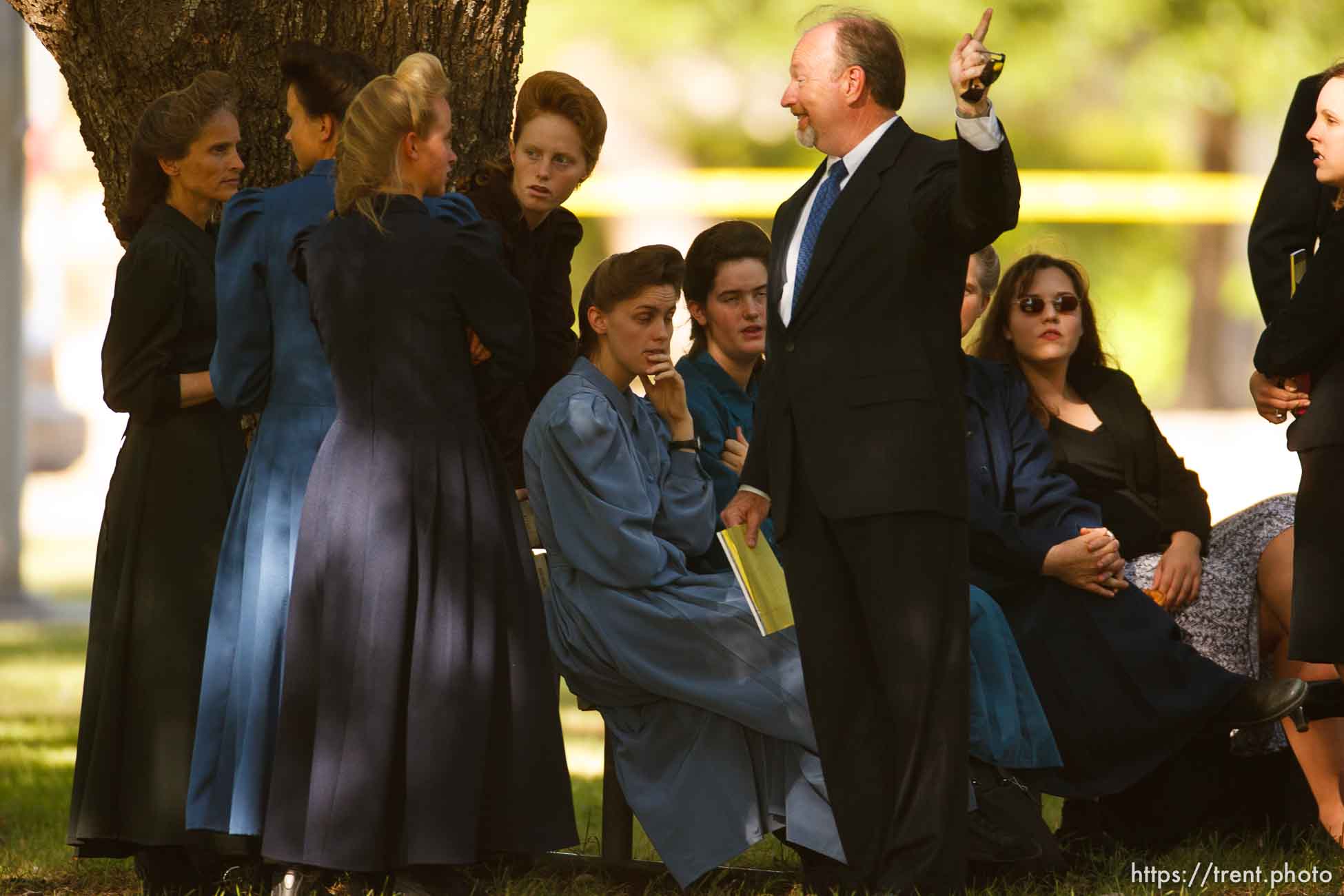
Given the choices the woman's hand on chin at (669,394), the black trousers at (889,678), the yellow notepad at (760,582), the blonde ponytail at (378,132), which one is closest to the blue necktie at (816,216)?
the black trousers at (889,678)

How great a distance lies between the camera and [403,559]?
4.30 meters

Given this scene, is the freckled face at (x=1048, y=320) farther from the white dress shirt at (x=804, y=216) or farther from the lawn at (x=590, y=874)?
the lawn at (x=590, y=874)

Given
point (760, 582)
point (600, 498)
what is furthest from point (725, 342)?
point (760, 582)

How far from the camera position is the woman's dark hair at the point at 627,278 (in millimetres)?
4836

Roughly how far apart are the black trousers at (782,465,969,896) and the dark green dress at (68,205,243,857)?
153cm

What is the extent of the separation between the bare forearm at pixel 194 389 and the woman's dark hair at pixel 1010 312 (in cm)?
229

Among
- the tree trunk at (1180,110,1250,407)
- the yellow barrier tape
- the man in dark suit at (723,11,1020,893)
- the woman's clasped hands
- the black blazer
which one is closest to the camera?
→ the man in dark suit at (723,11,1020,893)

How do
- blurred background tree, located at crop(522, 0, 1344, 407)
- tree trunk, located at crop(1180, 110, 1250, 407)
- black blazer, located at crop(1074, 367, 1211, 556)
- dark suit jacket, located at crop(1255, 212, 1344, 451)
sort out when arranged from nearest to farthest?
dark suit jacket, located at crop(1255, 212, 1344, 451)
black blazer, located at crop(1074, 367, 1211, 556)
blurred background tree, located at crop(522, 0, 1344, 407)
tree trunk, located at crop(1180, 110, 1250, 407)

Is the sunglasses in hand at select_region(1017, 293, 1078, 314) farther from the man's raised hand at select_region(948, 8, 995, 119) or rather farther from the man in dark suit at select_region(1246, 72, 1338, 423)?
the man's raised hand at select_region(948, 8, 995, 119)

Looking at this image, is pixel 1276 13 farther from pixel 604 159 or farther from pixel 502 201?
pixel 502 201

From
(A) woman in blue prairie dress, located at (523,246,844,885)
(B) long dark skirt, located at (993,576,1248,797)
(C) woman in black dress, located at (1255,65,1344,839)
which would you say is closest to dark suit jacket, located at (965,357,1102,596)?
(B) long dark skirt, located at (993,576,1248,797)

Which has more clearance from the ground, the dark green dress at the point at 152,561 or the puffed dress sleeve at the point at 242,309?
the puffed dress sleeve at the point at 242,309

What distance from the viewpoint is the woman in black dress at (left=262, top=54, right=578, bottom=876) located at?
4270 millimetres

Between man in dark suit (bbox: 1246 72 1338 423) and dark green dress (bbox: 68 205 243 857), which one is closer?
dark green dress (bbox: 68 205 243 857)
